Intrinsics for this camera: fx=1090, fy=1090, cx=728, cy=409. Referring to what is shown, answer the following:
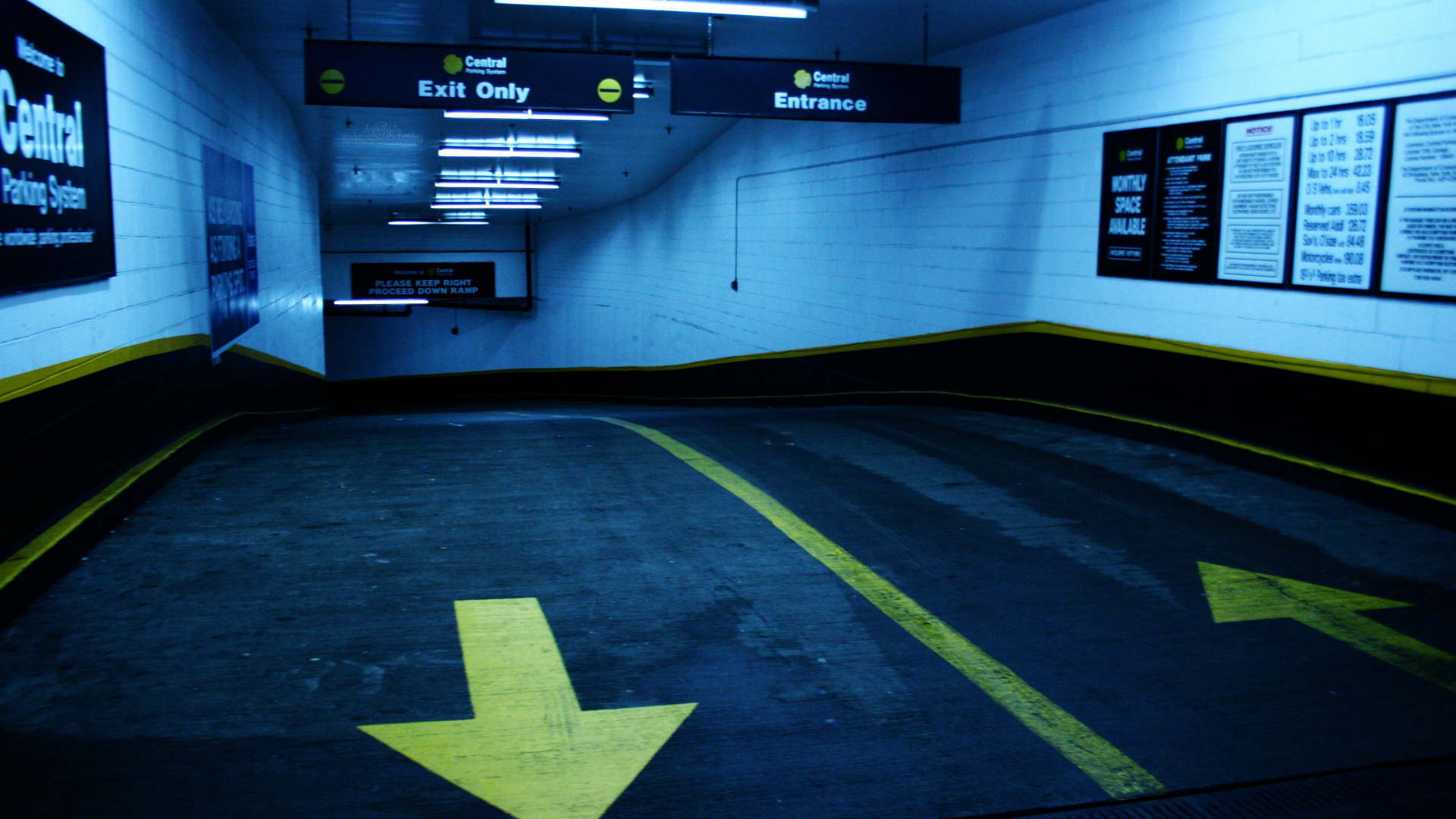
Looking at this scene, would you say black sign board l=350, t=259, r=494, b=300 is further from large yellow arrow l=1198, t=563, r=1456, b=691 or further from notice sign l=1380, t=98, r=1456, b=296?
large yellow arrow l=1198, t=563, r=1456, b=691

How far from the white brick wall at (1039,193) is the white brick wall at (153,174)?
6.40 metres

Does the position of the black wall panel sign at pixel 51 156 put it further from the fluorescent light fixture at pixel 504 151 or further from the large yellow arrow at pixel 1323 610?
the fluorescent light fixture at pixel 504 151

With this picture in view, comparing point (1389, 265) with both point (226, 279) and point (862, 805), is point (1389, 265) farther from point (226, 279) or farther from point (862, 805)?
point (226, 279)

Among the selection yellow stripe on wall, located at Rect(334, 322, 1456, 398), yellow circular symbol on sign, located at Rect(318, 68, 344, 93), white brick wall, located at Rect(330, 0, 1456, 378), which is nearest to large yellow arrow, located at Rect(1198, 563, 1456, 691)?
yellow stripe on wall, located at Rect(334, 322, 1456, 398)

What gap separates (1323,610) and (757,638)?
2.30m

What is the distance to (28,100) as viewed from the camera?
446cm

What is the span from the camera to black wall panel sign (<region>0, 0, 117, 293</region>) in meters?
4.23

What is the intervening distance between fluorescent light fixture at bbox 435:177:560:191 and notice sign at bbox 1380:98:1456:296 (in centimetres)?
1682

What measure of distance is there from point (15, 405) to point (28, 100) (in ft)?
4.21

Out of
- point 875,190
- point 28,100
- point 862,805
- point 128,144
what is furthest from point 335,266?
point 862,805

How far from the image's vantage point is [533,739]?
3.23 meters

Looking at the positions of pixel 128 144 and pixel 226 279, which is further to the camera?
pixel 226 279

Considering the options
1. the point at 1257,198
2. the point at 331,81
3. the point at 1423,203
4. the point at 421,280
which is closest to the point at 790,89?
the point at 331,81

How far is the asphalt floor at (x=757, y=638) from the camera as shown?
9.94 ft
